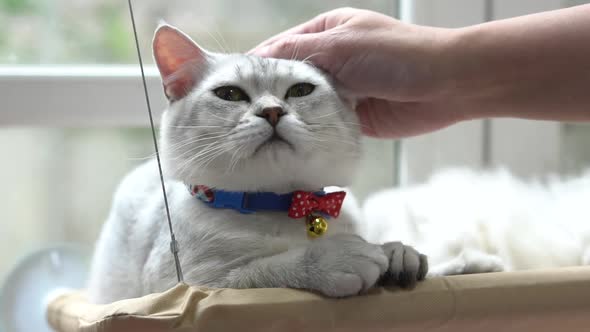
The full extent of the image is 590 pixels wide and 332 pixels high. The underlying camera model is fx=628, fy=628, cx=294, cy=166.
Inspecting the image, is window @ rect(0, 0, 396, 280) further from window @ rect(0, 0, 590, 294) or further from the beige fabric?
the beige fabric

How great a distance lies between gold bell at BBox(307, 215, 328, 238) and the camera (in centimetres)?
104

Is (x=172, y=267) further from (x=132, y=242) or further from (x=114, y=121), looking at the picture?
(x=114, y=121)

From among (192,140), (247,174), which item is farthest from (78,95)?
(247,174)

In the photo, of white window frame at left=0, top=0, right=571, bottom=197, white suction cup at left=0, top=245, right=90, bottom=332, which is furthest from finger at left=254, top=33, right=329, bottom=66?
white suction cup at left=0, top=245, right=90, bottom=332

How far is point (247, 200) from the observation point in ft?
3.48

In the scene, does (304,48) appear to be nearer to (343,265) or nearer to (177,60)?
(177,60)

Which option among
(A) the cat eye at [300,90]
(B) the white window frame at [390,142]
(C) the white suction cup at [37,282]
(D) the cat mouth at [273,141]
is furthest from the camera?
(B) the white window frame at [390,142]

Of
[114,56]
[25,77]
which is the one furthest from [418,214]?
[25,77]

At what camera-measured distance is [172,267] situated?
41.0 inches

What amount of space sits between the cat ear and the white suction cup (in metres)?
0.65

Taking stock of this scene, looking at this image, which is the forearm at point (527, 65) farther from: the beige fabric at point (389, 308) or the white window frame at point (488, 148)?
the white window frame at point (488, 148)

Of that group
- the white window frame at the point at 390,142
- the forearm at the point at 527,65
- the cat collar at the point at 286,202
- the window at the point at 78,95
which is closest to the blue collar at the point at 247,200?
the cat collar at the point at 286,202

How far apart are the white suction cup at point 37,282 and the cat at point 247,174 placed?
377mm

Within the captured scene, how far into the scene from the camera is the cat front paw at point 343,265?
80cm
